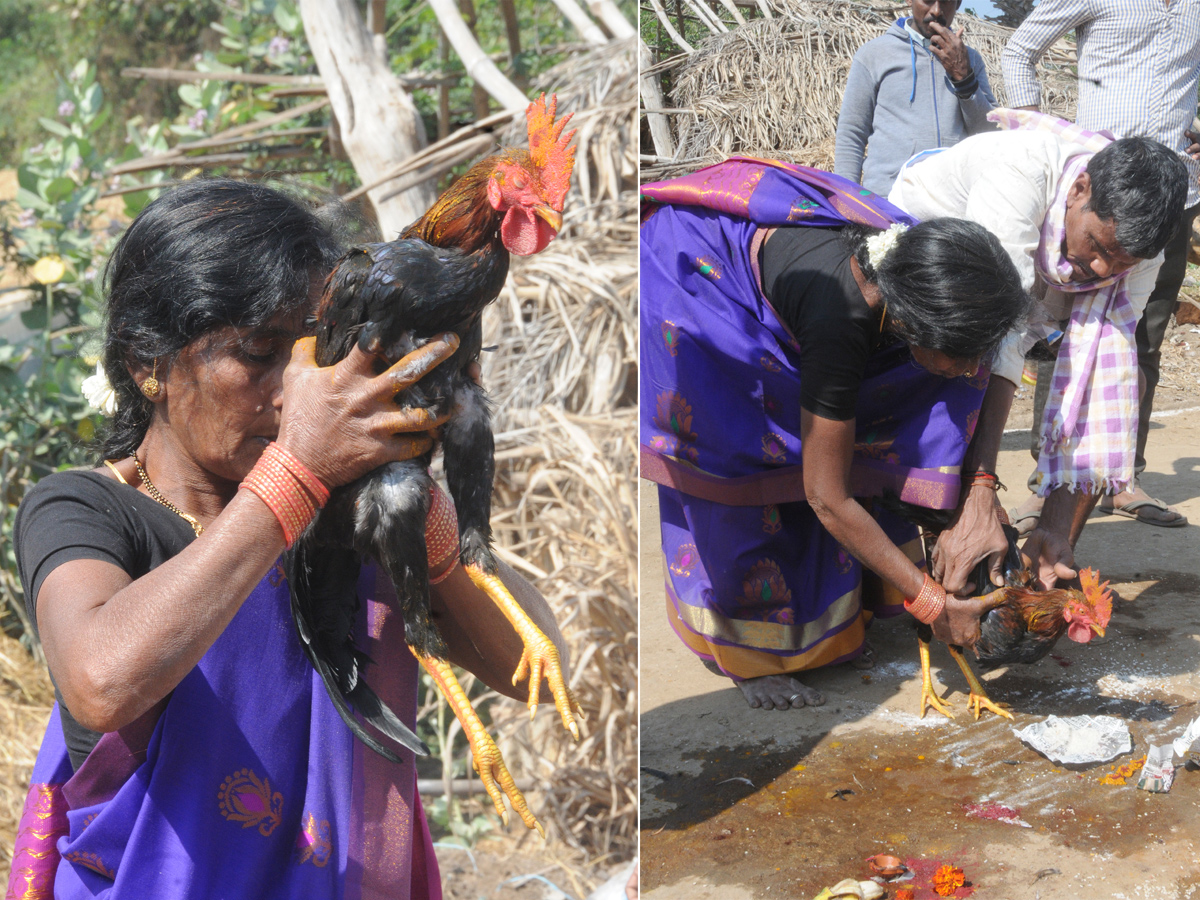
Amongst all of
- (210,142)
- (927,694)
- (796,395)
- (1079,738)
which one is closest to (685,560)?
(796,395)

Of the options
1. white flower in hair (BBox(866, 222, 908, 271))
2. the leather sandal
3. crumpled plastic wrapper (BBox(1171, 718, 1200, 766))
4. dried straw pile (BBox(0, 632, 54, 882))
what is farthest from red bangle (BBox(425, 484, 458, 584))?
dried straw pile (BBox(0, 632, 54, 882))

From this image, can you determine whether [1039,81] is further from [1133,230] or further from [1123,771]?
[1123,771]

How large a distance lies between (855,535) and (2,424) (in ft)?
9.83

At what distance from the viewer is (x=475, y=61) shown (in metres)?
3.18

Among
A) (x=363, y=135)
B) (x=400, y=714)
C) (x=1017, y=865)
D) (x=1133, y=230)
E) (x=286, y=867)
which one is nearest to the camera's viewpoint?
(x=286, y=867)

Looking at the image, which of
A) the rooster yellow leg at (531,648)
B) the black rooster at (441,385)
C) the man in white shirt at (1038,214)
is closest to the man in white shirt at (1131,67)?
the man in white shirt at (1038,214)

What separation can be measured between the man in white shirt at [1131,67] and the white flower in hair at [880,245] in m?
0.59

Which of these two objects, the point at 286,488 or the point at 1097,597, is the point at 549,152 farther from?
the point at 1097,597

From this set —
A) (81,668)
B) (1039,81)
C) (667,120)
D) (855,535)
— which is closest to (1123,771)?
(855,535)

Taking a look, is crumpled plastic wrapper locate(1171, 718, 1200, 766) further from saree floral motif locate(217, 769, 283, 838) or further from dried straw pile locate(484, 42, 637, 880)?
saree floral motif locate(217, 769, 283, 838)

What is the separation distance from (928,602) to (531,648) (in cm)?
136

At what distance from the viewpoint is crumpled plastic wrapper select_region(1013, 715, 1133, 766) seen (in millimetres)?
2082

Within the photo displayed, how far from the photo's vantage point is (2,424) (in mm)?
3363

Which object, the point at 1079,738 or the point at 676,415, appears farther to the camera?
the point at 676,415
